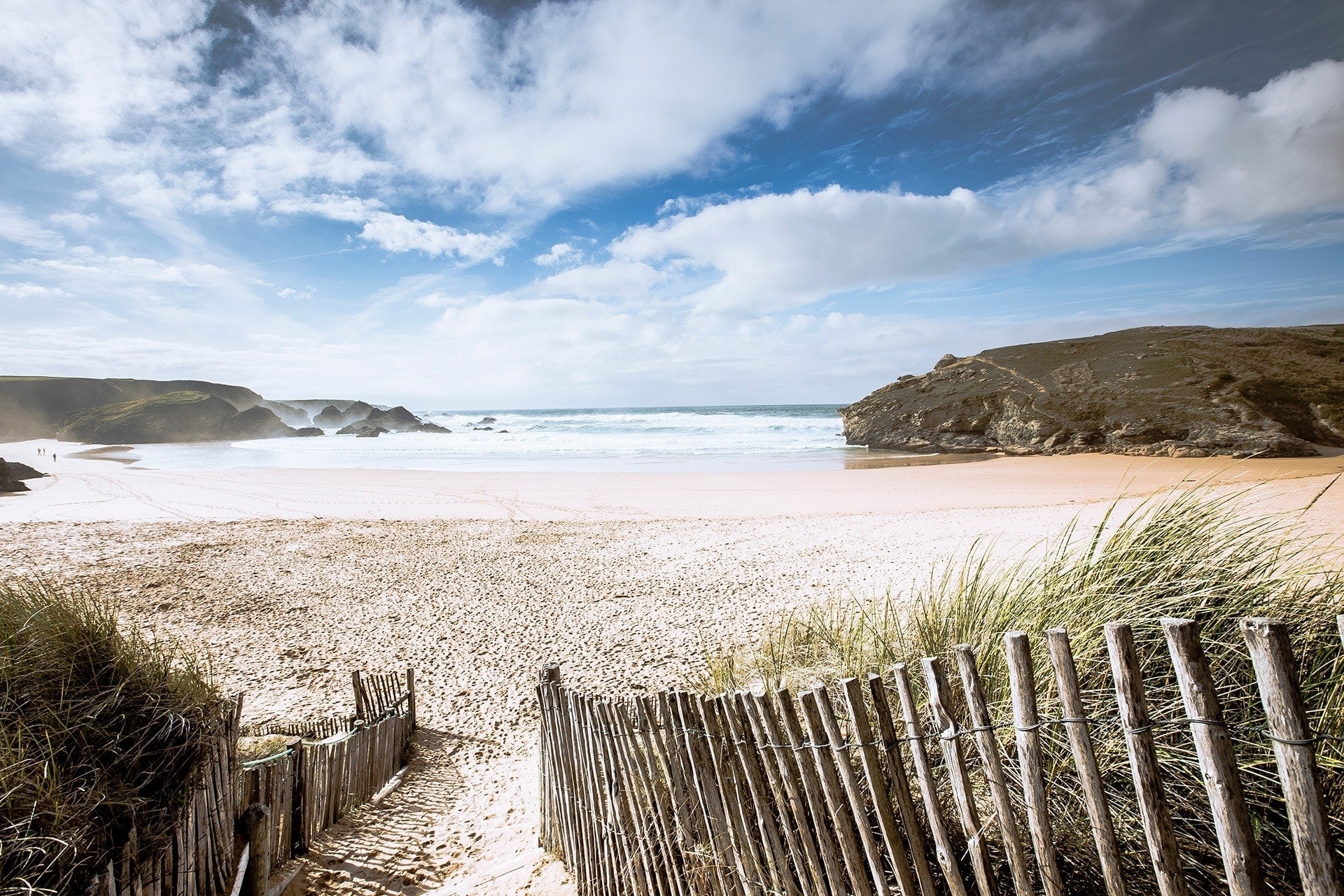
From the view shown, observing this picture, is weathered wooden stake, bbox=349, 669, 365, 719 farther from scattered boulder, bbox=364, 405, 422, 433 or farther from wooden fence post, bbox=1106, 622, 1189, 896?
scattered boulder, bbox=364, 405, 422, 433

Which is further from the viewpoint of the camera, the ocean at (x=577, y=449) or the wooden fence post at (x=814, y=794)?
the ocean at (x=577, y=449)

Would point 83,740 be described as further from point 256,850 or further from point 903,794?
point 903,794

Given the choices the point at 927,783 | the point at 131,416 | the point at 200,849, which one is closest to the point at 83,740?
the point at 200,849

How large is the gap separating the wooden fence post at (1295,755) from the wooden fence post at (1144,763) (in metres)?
0.21

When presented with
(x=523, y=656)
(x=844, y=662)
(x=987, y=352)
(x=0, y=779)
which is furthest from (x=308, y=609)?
(x=987, y=352)

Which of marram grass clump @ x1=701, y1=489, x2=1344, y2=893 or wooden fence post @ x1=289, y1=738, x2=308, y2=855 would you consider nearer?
marram grass clump @ x1=701, y1=489, x2=1344, y2=893

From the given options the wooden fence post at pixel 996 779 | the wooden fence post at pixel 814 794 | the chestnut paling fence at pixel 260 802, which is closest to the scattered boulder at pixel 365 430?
the chestnut paling fence at pixel 260 802

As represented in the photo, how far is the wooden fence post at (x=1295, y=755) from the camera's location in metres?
1.16

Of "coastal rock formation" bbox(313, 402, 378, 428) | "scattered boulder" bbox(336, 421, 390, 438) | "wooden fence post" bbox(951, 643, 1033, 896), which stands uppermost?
"coastal rock formation" bbox(313, 402, 378, 428)

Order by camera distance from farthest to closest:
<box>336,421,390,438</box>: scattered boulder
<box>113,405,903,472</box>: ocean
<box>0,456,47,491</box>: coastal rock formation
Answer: <box>336,421,390,438</box>: scattered boulder
<box>113,405,903,472</box>: ocean
<box>0,456,47,491</box>: coastal rock formation

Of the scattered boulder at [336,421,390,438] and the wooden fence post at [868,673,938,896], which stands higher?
the scattered boulder at [336,421,390,438]

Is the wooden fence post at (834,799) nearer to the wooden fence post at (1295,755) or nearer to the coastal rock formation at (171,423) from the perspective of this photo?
the wooden fence post at (1295,755)

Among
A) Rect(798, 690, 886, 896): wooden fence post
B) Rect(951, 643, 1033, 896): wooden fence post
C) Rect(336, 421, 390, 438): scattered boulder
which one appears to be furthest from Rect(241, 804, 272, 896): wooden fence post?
Rect(336, 421, 390, 438): scattered boulder

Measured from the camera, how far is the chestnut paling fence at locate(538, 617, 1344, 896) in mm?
1254
